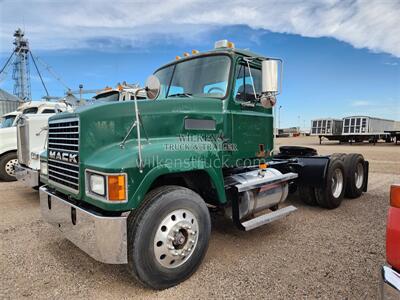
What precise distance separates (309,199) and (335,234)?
1501mm

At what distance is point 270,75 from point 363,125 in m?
27.4

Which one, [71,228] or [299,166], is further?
[299,166]

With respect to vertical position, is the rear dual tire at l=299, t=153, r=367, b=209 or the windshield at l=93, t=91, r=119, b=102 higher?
the windshield at l=93, t=91, r=119, b=102

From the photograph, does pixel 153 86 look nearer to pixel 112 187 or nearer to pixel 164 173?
pixel 164 173

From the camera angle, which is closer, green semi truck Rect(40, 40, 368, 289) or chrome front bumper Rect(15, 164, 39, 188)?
green semi truck Rect(40, 40, 368, 289)

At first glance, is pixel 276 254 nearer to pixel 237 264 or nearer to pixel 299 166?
pixel 237 264

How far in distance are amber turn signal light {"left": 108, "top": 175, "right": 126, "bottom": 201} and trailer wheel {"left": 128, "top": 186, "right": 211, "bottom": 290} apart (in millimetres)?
298

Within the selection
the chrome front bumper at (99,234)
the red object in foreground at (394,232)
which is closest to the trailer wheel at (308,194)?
the red object in foreground at (394,232)

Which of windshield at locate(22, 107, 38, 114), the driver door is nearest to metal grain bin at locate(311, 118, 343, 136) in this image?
windshield at locate(22, 107, 38, 114)

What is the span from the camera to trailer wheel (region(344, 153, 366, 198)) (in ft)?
Result: 21.4

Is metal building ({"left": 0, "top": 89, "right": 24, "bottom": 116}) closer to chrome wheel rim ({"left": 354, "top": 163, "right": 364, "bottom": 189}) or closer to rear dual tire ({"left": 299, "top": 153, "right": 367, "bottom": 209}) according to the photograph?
rear dual tire ({"left": 299, "top": 153, "right": 367, "bottom": 209})

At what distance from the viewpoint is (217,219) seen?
17.2ft

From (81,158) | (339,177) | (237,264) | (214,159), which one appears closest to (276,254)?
(237,264)

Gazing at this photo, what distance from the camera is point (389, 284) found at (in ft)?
5.59
